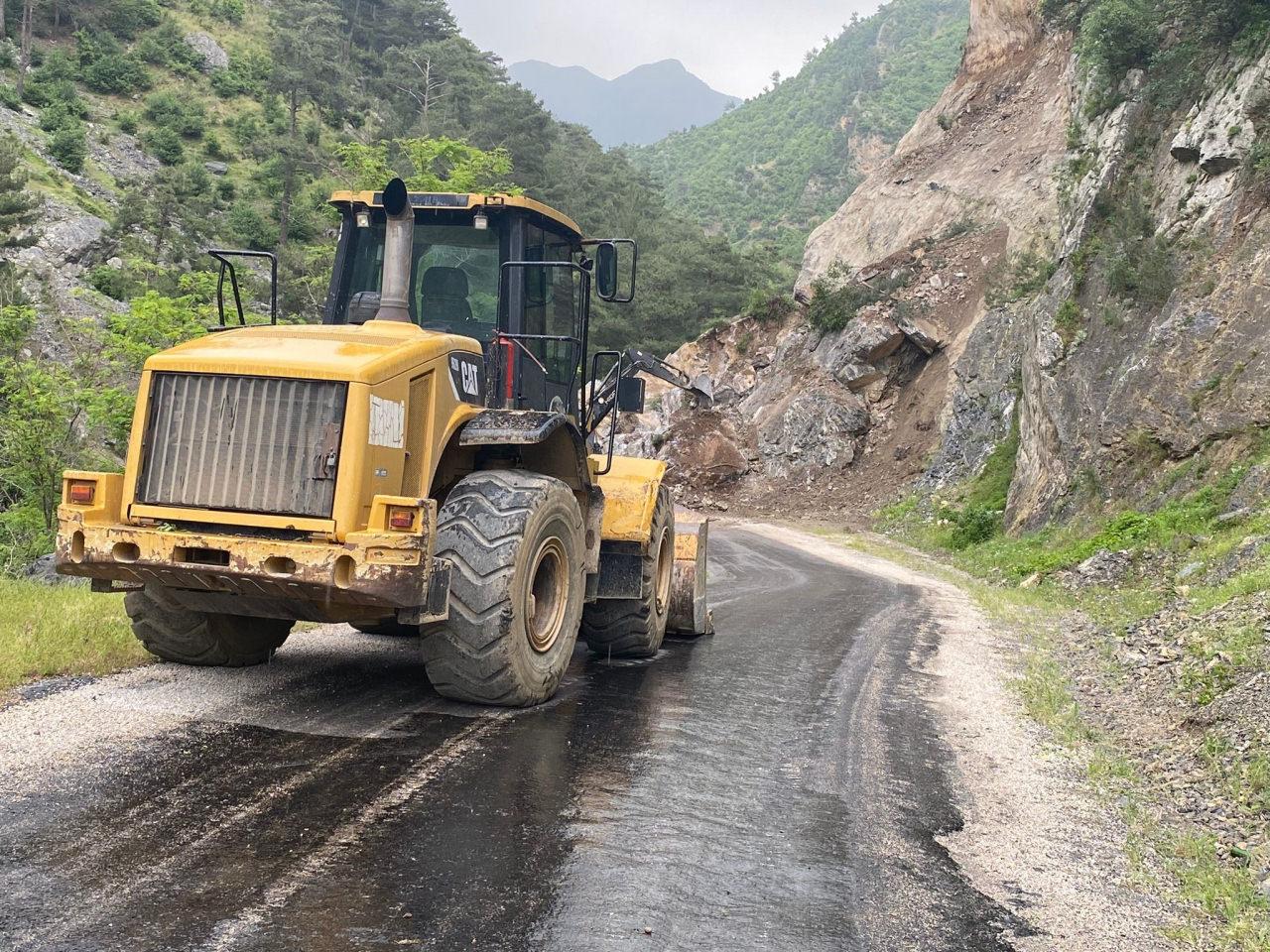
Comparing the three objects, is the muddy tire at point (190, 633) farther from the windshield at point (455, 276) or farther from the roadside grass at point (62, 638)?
the windshield at point (455, 276)

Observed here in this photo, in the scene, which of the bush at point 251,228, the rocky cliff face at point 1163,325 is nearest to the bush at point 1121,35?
the rocky cliff face at point 1163,325

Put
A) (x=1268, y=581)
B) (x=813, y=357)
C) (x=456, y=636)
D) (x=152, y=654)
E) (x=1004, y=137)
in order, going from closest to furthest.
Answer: (x=456, y=636)
(x=152, y=654)
(x=1268, y=581)
(x=813, y=357)
(x=1004, y=137)

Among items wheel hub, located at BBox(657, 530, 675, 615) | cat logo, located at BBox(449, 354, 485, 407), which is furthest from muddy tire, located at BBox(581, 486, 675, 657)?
cat logo, located at BBox(449, 354, 485, 407)

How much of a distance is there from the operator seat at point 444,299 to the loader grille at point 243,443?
7.09 feet

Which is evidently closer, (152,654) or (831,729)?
(831,729)

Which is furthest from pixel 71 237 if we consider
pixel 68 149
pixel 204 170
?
pixel 204 170

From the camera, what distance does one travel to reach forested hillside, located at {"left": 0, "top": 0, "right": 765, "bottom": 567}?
1683 cm

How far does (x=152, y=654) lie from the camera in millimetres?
6875

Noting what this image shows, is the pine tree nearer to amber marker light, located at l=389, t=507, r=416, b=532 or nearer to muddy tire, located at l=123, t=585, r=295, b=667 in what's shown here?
muddy tire, located at l=123, t=585, r=295, b=667

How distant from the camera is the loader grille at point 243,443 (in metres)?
5.52

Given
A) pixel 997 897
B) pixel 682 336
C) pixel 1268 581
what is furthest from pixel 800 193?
pixel 997 897

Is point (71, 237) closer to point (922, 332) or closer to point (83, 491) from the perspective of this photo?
point (922, 332)

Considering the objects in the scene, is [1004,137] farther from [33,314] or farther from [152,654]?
[152,654]

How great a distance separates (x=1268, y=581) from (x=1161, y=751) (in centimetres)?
402
